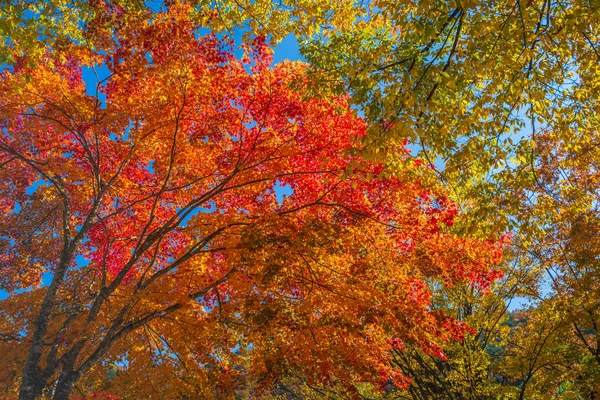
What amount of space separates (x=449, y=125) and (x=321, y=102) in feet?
11.9

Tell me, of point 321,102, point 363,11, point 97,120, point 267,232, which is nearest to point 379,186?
point 321,102

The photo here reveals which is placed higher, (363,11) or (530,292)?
(363,11)

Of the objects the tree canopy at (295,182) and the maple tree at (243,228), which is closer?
the tree canopy at (295,182)

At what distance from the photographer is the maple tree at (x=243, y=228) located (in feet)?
23.9

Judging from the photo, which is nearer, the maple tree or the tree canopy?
the tree canopy

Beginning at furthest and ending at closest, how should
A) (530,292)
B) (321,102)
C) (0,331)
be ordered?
(530,292)
(0,331)
(321,102)

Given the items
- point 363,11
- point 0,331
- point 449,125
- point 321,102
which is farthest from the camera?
point 0,331

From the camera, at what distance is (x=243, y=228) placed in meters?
7.32

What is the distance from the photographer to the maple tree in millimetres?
7281

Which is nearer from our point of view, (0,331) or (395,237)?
(395,237)

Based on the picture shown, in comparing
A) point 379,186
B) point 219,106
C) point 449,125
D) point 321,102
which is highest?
point 219,106

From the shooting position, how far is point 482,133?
5258mm

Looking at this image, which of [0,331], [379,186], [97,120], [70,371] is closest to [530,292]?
[379,186]

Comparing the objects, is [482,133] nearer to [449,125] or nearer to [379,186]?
[449,125]
